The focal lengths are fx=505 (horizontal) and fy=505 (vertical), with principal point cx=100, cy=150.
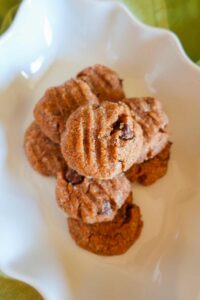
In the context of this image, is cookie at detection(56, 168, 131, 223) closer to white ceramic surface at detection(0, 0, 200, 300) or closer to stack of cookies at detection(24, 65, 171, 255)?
stack of cookies at detection(24, 65, 171, 255)

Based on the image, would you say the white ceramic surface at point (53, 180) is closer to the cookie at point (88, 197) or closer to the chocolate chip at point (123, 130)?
the cookie at point (88, 197)

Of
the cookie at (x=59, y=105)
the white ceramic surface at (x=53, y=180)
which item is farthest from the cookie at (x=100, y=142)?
the white ceramic surface at (x=53, y=180)

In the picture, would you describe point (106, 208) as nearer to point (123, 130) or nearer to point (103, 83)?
point (123, 130)

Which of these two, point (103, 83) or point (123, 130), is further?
point (103, 83)

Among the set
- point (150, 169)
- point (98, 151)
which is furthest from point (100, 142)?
point (150, 169)

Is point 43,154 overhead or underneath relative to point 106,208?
overhead

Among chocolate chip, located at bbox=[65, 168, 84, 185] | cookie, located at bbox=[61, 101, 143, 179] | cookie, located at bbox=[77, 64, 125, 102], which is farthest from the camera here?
cookie, located at bbox=[77, 64, 125, 102]

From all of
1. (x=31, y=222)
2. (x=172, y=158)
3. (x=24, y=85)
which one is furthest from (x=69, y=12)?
(x=31, y=222)

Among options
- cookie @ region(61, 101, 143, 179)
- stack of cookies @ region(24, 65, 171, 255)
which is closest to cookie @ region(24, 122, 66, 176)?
stack of cookies @ region(24, 65, 171, 255)
